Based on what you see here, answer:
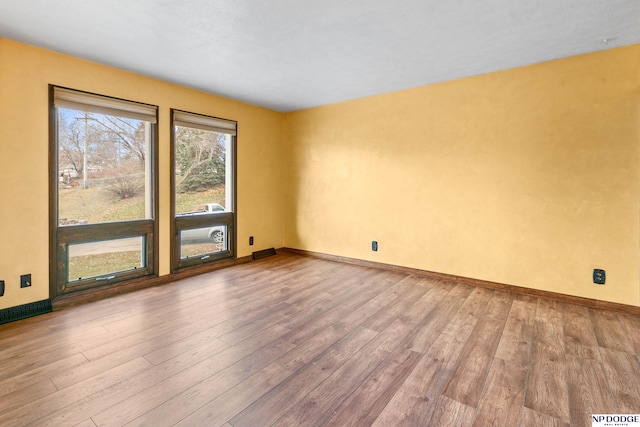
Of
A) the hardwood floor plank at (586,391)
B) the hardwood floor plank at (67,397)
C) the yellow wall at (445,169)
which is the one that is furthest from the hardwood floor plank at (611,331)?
the hardwood floor plank at (67,397)

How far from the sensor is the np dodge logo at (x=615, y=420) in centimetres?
148

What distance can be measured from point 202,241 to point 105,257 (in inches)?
46.2

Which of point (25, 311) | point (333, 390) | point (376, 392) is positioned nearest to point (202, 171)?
point (25, 311)

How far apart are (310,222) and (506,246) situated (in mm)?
2850

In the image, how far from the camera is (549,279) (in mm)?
3141

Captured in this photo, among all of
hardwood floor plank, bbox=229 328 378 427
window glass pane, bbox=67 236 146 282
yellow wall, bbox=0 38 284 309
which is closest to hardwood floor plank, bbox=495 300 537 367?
hardwood floor plank, bbox=229 328 378 427

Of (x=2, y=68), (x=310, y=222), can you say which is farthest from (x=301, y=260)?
(x=2, y=68)

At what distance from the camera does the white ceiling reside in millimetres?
2143

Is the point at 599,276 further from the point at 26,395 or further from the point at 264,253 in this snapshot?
the point at 26,395

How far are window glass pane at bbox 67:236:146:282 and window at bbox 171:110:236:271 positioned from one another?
437mm

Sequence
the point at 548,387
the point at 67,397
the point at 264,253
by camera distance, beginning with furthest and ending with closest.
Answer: the point at 264,253 < the point at 548,387 < the point at 67,397

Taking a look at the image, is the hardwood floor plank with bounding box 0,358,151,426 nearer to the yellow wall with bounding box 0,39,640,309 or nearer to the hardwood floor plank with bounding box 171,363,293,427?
the hardwood floor plank with bounding box 171,363,293,427

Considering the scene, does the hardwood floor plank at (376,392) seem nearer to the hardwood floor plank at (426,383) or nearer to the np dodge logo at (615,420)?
the hardwood floor plank at (426,383)

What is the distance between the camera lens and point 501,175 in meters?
3.36
